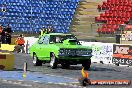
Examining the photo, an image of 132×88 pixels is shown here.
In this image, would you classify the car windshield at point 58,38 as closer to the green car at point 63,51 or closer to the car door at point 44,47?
the green car at point 63,51

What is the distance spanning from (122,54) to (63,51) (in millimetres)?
6093

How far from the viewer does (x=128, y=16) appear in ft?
142

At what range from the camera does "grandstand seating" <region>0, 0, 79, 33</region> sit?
45562mm

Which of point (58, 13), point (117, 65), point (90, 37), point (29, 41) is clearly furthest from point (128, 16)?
point (117, 65)

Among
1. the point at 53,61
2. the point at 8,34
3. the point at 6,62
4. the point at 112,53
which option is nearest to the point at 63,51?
the point at 53,61

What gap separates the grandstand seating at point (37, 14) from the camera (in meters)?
45.6

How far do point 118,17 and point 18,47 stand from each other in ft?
38.9

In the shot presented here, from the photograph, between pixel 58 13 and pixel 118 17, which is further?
pixel 58 13

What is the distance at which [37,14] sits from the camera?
156ft

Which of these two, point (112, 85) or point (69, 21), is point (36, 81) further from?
point (69, 21)

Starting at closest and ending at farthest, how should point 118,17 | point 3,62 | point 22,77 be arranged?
point 22,77 → point 3,62 → point 118,17

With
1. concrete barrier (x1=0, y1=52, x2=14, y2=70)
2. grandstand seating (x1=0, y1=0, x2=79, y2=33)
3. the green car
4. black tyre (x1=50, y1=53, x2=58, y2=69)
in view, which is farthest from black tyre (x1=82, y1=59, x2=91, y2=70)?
grandstand seating (x1=0, y1=0, x2=79, y2=33)

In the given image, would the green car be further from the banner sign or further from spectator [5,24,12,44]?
spectator [5,24,12,44]

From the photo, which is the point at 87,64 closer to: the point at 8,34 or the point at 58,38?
the point at 58,38
